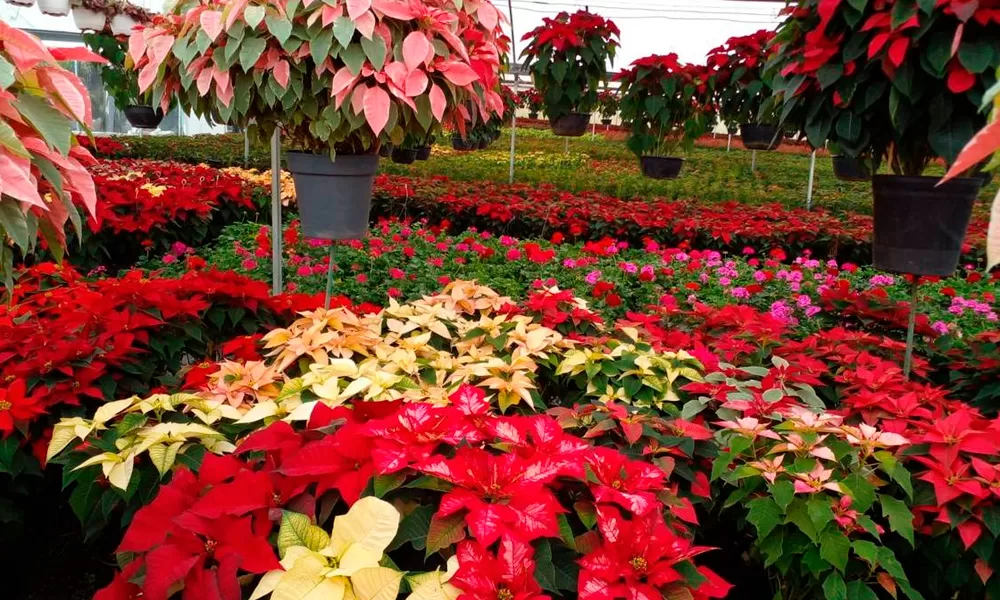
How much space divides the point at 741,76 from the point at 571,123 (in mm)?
1249

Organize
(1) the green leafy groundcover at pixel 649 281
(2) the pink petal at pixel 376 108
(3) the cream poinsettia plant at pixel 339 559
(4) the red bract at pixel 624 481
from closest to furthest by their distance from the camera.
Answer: (3) the cream poinsettia plant at pixel 339 559
(4) the red bract at pixel 624 481
(2) the pink petal at pixel 376 108
(1) the green leafy groundcover at pixel 649 281

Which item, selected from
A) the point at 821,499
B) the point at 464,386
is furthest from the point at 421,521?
the point at 821,499

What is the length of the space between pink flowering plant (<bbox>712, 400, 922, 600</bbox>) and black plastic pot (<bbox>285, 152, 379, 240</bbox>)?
1.18 meters

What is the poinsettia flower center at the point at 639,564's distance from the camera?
950 mm

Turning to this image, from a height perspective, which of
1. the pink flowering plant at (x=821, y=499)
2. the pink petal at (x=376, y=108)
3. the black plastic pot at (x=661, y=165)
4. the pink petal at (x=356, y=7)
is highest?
the pink petal at (x=356, y=7)

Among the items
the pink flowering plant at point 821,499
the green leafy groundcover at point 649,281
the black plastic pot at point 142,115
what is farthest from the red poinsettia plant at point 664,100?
the black plastic pot at point 142,115

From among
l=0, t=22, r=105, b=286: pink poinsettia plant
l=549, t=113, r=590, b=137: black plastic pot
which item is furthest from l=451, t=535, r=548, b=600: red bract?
l=549, t=113, r=590, b=137: black plastic pot

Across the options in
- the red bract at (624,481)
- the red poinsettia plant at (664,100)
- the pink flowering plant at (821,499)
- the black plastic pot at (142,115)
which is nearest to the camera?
the red bract at (624,481)

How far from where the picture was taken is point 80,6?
629 centimetres

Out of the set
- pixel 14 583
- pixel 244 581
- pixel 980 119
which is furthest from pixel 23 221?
pixel 980 119

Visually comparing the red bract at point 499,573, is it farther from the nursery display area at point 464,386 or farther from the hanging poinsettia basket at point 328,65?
the hanging poinsettia basket at point 328,65

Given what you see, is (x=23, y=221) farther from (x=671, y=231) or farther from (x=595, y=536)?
(x=671, y=231)

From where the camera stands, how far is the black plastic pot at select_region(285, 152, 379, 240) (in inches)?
81.4

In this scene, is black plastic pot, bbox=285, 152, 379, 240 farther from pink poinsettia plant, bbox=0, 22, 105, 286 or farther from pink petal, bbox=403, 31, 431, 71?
pink poinsettia plant, bbox=0, 22, 105, 286
